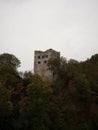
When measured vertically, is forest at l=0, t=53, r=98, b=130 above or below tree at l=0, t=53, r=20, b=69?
below

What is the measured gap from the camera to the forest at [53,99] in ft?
167

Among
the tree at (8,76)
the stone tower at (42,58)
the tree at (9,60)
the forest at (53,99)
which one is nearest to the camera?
the forest at (53,99)

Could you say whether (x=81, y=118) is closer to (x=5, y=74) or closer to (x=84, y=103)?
(x=84, y=103)

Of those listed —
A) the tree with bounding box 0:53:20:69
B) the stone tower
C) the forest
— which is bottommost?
the forest

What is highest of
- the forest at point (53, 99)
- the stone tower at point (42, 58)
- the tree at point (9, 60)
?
the stone tower at point (42, 58)

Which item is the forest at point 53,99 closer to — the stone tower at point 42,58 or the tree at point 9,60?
the tree at point 9,60

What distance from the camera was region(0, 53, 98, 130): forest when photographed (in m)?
51.0

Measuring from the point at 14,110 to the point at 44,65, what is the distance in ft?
112

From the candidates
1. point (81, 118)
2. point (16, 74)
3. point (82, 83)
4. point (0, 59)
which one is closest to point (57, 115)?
point (81, 118)

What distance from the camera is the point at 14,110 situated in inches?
2053

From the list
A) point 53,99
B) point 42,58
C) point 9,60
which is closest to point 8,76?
point 53,99

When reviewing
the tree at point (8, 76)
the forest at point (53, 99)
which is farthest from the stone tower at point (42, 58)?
the tree at point (8, 76)

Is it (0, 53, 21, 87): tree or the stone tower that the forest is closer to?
(0, 53, 21, 87): tree

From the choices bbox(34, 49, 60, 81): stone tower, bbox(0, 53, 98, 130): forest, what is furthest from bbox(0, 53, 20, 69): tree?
bbox(0, 53, 98, 130): forest
